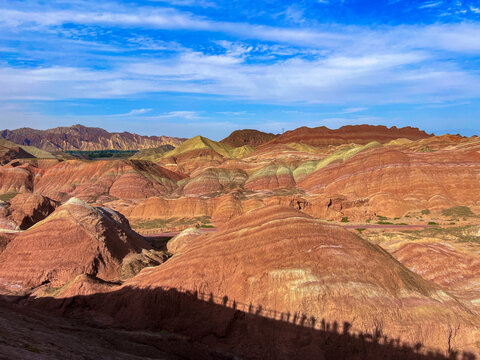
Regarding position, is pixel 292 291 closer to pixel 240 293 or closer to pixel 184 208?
pixel 240 293

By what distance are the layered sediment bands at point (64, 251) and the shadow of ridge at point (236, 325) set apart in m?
6.57

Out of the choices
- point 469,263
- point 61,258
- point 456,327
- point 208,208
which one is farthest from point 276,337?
point 208,208

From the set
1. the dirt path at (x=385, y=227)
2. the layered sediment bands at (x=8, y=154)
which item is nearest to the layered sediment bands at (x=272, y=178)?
the dirt path at (x=385, y=227)

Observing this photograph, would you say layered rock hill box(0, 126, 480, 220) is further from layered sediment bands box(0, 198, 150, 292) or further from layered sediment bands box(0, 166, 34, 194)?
layered sediment bands box(0, 198, 150, 292)

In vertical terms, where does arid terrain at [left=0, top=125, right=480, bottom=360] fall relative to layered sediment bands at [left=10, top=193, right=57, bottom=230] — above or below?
below

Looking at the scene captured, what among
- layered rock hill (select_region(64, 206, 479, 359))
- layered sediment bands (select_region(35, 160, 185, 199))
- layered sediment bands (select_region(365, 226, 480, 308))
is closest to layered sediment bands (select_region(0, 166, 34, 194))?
layered sediment bands (select_region(35, 160, 185, 199))

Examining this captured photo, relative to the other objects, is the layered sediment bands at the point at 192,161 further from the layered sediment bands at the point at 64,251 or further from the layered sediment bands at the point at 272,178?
the layered sediment bands at the point at 64,251

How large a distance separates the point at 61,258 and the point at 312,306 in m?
20.3

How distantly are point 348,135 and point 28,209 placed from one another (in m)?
153

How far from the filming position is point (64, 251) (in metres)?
25.4

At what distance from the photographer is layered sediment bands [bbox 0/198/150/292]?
24.0 meters

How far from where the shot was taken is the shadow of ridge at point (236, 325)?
12961mm

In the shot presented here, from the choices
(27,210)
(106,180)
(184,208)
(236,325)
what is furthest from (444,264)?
(106,180)

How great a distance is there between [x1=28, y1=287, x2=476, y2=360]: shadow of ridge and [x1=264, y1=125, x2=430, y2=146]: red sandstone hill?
492 ft
